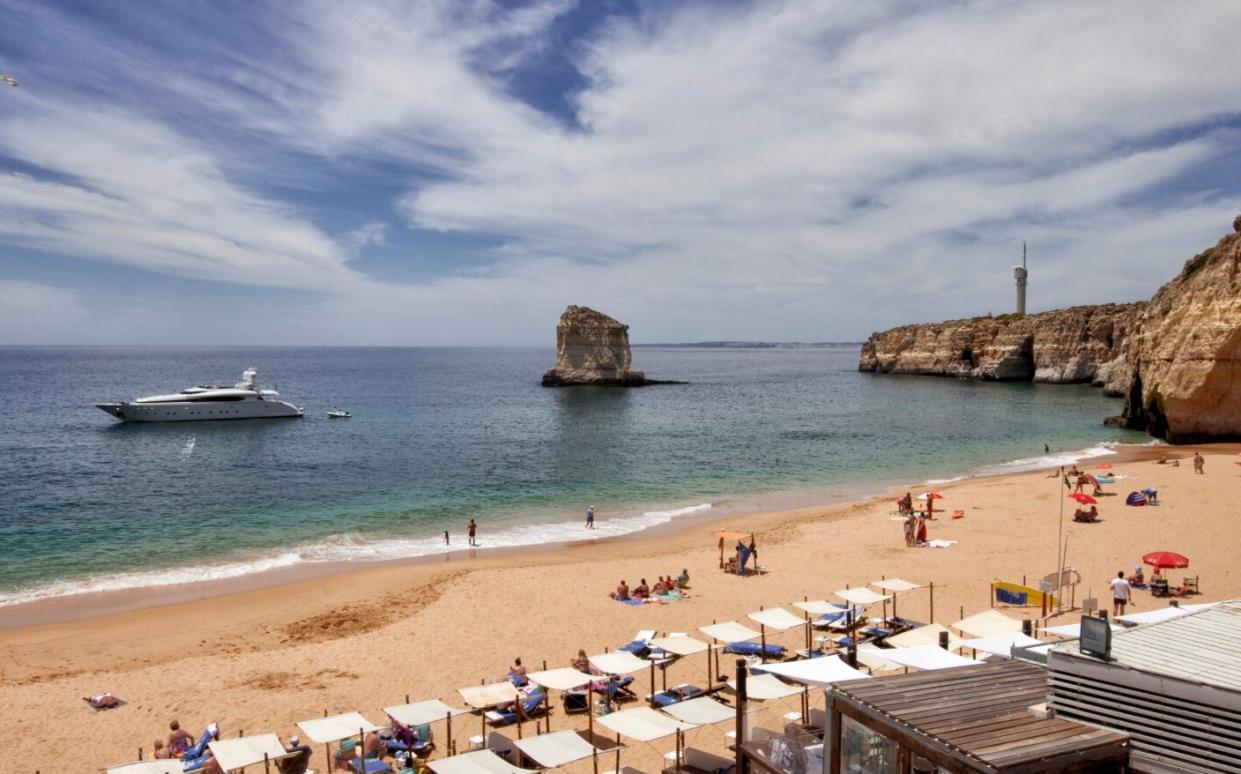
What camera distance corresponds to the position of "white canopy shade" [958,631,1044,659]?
12023 millimetres

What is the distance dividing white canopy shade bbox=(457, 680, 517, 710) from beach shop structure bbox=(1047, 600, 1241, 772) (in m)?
8.50

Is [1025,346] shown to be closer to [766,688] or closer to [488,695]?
[766,688]

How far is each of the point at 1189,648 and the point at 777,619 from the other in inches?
385

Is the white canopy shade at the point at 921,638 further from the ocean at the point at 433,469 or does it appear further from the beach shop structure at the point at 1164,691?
the ocean at the point at 433,469

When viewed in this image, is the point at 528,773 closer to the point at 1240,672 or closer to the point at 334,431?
the point at 1240,672

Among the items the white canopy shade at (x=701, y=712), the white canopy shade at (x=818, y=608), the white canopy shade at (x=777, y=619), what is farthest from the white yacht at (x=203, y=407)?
the white canopy shade at (x=701, y=712)

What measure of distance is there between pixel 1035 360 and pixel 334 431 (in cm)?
9252

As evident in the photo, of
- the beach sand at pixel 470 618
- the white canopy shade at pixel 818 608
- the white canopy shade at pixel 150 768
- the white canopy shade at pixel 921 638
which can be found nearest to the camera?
the white canopy shade at pixel 150 768

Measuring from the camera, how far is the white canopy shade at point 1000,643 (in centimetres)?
1202

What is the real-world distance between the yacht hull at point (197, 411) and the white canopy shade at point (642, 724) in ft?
216

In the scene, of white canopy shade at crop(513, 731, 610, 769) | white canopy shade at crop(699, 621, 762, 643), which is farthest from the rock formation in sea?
white canopy shade at crop(513, 731, 610, 769)

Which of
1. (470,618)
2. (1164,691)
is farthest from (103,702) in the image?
(1164,691)

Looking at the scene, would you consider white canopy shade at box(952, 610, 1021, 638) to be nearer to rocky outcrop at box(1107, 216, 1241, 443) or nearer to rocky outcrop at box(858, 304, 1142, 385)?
rocky outcrop at box(1107, 216, 1241, 443)

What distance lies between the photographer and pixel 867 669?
12203 mm
